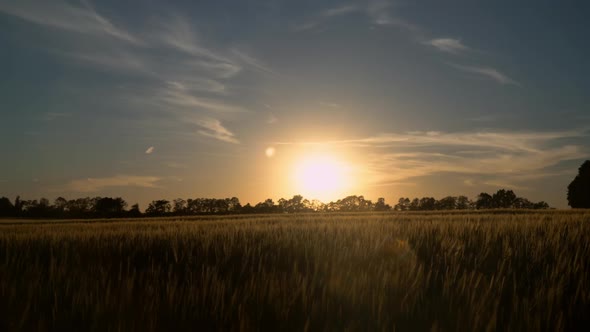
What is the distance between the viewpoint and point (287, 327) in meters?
1.93

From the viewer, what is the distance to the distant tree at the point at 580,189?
64.5m

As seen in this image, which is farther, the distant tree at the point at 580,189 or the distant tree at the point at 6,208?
the distant tree at the point at 6,208

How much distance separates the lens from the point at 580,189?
65.7 meters

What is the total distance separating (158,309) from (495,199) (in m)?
108

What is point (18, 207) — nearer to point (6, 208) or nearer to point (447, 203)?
point (6, 208)

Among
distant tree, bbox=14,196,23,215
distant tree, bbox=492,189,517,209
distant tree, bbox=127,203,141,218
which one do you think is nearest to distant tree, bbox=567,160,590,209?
distant tree, bbox=492,189,517,209

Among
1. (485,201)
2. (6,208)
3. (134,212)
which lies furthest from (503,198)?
(6,208)

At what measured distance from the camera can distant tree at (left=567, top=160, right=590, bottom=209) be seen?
64.5m

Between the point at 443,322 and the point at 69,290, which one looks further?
the point at 69,290

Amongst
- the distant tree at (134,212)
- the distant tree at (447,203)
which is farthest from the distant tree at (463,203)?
the distant tree at (134,212)

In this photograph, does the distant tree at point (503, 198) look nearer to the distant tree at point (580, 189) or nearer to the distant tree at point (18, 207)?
the distant tree at point (580, 189)

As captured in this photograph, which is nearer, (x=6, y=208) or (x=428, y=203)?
(x=6, y=208)

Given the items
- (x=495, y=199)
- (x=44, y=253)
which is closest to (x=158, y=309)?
(x=44, y=253)

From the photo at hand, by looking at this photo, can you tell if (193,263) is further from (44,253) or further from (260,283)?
(44,253)
